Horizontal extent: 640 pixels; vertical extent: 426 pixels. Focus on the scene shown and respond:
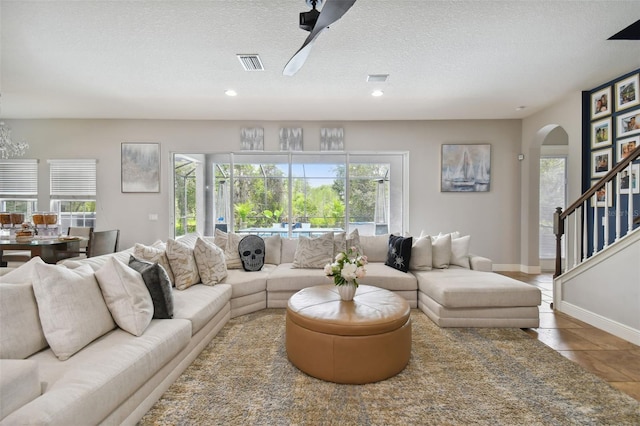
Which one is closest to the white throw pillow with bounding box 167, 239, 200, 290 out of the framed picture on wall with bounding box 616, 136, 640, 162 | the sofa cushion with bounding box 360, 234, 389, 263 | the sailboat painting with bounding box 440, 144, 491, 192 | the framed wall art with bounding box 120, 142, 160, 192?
the sofa cushion with bounding box 360, 234, 389, 263

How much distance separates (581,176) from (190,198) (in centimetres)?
649

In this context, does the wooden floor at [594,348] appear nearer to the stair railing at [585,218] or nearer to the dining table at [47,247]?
the stair railing at [585,218]

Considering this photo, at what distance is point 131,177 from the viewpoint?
19.0ft

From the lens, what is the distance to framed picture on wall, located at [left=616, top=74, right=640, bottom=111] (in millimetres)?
3700

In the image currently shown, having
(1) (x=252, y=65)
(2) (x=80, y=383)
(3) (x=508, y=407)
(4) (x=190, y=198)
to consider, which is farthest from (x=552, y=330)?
(4) (x=190, y=198)

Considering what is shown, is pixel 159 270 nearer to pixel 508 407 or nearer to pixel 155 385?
pixel 155 385

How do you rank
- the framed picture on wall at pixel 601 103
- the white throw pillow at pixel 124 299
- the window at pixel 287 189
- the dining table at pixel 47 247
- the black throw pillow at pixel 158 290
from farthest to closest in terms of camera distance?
the window at pixel 287 189
the framed picture on wall at pixel 601 103
the dining table at pixel 47 247
the black throw pillow at pixel 158 290
the white throw pillow at pixel 124 299

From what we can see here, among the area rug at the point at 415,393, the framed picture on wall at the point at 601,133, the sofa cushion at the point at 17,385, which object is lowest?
the area rug at the point at 415,393

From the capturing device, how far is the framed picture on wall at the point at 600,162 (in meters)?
4.05

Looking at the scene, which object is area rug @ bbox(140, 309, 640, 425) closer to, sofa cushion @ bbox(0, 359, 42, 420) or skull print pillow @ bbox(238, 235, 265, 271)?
sofa cushion @ bbox(0, 359, 42, 420)

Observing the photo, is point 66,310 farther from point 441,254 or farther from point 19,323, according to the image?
point 441,254

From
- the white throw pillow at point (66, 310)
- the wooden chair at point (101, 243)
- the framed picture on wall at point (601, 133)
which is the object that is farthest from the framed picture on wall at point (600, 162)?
the wooden chair at point (101, 243)

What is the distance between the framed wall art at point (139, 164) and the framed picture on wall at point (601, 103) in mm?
7024

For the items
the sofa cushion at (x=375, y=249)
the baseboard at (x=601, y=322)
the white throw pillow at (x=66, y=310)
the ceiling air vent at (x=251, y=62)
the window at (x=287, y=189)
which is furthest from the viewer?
the window at (x=287, y=189)
